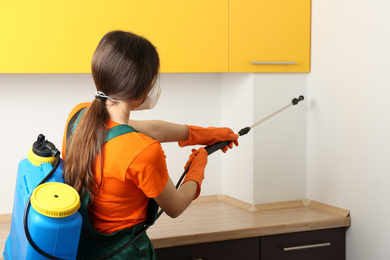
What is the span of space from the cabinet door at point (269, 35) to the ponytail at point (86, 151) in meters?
1.03

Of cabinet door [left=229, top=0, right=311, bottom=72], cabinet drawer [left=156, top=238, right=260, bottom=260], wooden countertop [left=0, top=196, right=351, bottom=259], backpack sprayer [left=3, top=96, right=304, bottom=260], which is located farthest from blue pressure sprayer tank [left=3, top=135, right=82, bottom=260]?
cabinet door [left=229, top=0, right=311, bottom=72]

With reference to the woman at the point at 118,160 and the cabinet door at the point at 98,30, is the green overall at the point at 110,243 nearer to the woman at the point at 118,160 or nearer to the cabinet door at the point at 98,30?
the woman at the point at 118,160

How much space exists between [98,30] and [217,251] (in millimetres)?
970

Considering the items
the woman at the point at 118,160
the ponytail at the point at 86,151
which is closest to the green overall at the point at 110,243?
the woman at the point at 118,160

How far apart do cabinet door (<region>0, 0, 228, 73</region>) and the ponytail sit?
69 cm

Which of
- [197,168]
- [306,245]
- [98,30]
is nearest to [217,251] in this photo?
[306,245]

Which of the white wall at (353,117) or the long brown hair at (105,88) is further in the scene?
the white wall at (353,117)

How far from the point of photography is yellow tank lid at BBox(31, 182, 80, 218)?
3.39ft

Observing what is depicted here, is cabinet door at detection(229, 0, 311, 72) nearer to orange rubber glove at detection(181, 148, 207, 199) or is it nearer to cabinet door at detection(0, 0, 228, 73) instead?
cabinet door at detection(0, 0, 228, 73)

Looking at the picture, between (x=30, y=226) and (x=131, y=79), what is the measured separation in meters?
0.44

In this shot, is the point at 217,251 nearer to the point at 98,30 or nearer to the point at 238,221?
the point at 238,221

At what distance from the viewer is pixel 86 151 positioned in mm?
1229

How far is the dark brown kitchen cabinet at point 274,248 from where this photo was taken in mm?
1891

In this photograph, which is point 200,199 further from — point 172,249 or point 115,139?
point 115,139
